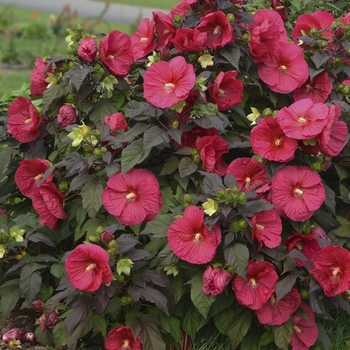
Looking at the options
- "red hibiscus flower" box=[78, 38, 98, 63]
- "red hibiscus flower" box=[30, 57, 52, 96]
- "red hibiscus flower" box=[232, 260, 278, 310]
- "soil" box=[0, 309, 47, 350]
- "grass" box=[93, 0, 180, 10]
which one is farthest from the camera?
"grass" box=[93, 0, 180, 10]

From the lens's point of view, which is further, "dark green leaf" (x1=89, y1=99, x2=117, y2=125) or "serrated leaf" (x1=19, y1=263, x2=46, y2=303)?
"dark green leaf" (x1=89, y1=99, x2=117, y2=125)

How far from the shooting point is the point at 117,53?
8.34 ft

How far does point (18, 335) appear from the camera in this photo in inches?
98.9

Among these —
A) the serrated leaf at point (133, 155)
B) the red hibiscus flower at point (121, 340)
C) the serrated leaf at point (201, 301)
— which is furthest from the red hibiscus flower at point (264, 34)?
the red hibiscus flower at point (121, 340)

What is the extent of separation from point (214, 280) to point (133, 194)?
395 mm

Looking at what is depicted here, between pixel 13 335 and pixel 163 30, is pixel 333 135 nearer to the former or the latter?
pixel 163 30

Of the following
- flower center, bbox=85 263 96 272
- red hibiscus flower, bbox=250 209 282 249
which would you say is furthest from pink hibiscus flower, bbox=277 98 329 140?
flower center, bbox=85 263 96 272

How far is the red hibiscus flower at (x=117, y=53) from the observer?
250 cm

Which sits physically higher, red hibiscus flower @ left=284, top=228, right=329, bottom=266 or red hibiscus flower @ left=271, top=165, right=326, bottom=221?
red hibiscus flower @ left=271, top=165, right=326, bottom=221

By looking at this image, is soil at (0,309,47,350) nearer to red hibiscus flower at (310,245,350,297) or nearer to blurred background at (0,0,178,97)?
red hibiscus flower at (310,245,350,297)

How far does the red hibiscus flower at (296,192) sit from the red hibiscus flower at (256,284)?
7.1 inches

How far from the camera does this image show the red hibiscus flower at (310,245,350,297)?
2.18 metres

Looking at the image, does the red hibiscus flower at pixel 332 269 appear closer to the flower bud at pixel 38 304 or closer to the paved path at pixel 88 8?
the flower bud at pixel 38 304

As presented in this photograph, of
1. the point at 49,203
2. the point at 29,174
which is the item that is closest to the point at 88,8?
the point at 29,174
